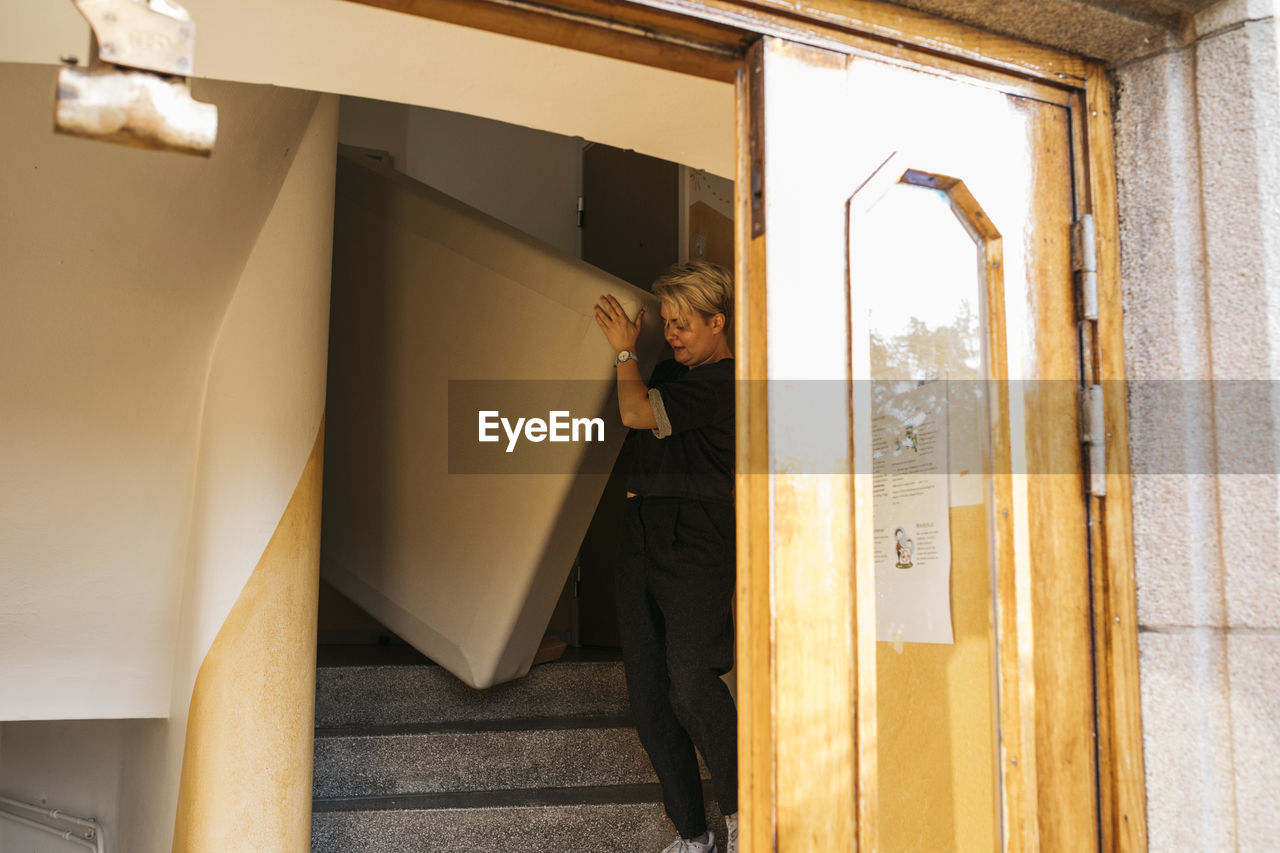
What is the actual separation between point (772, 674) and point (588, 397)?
1.82 m

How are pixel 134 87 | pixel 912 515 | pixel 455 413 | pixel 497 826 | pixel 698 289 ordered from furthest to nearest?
pixel 455 413, pixel 497 826, pixel 698 289, pixel 912 515, pixel 134 87

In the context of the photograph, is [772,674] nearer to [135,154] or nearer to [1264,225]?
[1264,225]

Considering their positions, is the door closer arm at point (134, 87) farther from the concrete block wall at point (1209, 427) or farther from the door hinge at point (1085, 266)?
the concrete block wall at point (1209, 427)

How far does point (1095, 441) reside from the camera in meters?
1.40

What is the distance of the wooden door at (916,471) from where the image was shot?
1.19 metres

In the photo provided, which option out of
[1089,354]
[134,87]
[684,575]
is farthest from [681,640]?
[134,87]

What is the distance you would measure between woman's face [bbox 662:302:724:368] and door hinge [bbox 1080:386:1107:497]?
1.29 m

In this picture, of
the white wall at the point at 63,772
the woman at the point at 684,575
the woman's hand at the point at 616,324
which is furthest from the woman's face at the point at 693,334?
the white wall at the point at 63,772

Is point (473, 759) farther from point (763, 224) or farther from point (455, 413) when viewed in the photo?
point (763, 224)

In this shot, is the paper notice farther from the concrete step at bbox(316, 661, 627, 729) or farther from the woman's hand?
the concrete step at bbox(316, 661, 627, 729)

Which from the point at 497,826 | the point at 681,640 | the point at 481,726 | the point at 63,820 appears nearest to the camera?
the point at 681,640

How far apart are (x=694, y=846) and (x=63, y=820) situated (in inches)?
112

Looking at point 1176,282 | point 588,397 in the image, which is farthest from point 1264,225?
point 588,397

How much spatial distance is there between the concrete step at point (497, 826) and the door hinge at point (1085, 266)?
5.96ft
